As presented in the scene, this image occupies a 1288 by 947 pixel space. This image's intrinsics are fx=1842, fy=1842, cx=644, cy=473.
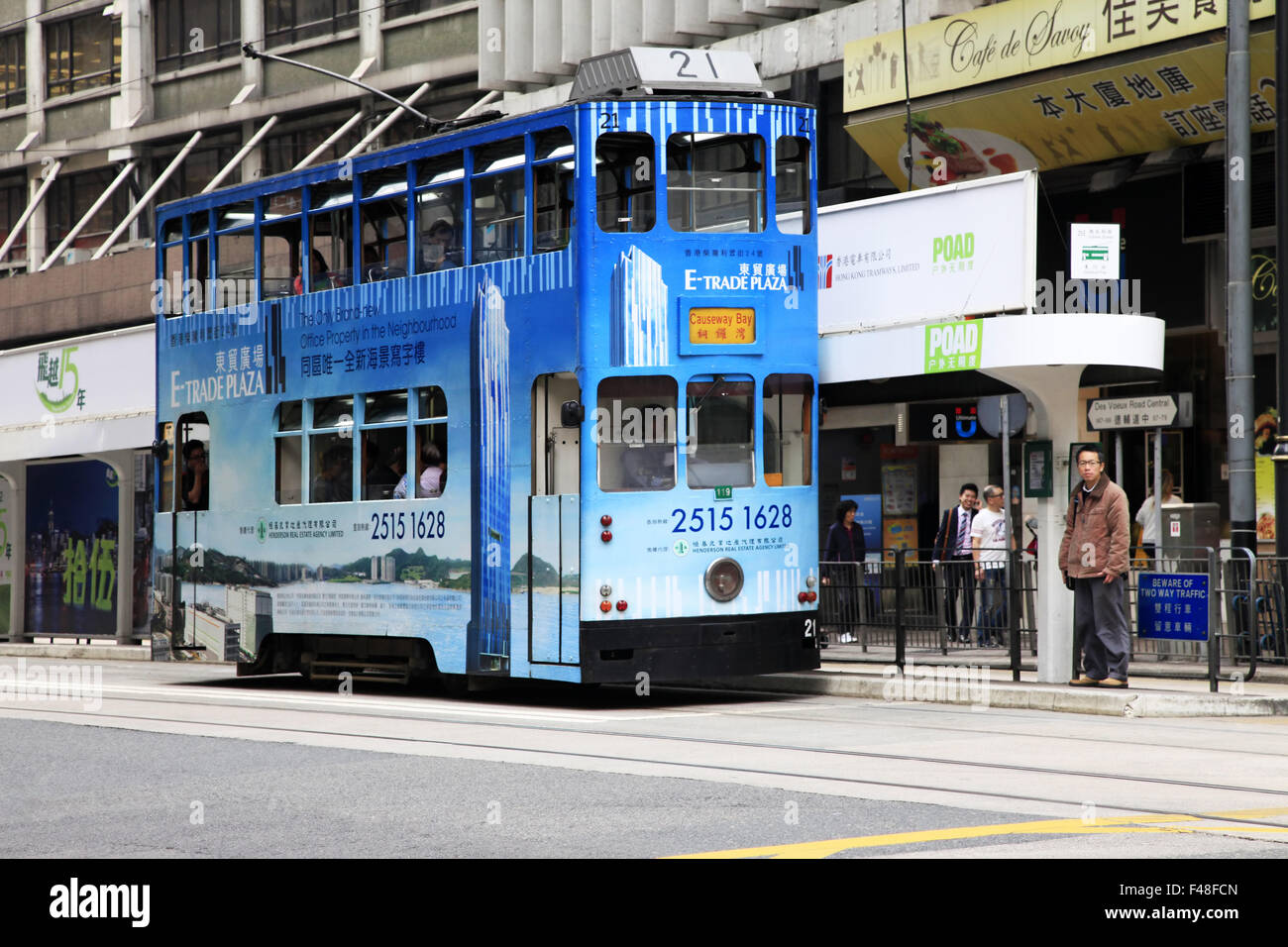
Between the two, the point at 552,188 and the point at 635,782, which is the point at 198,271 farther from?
the point at 635,782

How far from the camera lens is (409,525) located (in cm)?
1524

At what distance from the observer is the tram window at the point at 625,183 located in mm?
13852

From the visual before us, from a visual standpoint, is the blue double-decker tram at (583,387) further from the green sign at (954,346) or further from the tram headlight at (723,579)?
the green sign at (954,346)

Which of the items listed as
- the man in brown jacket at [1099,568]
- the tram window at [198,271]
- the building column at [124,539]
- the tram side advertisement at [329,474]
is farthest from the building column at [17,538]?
the man in brown jacket at [1099,568]

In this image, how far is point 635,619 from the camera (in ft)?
45.1

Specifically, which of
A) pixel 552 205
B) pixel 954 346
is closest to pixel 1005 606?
pixel 954 346

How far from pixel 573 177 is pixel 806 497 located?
3.08 m

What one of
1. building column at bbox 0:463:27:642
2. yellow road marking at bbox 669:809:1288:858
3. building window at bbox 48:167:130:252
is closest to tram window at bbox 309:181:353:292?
yellow road marking at bbox 669:809:1288:858

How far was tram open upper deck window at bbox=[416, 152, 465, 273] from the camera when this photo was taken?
14938mm

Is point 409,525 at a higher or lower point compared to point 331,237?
lower

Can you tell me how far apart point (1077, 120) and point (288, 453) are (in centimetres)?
950

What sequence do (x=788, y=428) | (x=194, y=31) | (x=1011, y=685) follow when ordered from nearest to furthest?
1. (x=788, y=428)
2. (x=1011, y=685)
3. (x=194, y=31)

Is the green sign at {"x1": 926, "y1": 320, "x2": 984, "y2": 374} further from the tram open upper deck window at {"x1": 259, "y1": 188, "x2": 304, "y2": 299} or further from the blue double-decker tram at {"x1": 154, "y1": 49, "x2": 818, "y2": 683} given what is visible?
the tram open upper deck window at {"x1": 259, "y1": 188, "x2": 304, "y2": 299}
